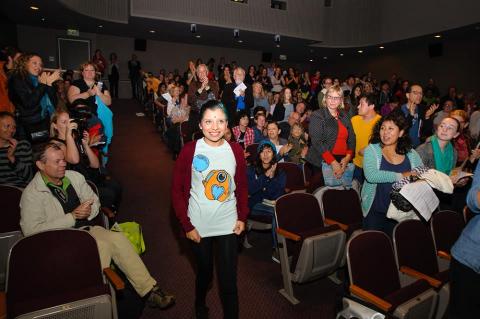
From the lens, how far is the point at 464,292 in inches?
57.2

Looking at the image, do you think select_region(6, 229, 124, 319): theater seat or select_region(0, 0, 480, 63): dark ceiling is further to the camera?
select_region(0, 0, 480, 63): dark ceiling

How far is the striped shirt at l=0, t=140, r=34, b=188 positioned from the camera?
289 centimetres

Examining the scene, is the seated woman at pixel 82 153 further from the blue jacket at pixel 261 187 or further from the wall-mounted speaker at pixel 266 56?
the wall-mounted speaker at pixel 266 56

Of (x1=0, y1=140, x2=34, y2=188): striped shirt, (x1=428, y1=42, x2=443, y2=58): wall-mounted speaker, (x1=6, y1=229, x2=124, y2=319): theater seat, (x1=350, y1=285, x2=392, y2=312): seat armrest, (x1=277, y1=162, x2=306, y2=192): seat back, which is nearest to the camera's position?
(x1=6, y1=229, x2=124, y2=319): theater seat

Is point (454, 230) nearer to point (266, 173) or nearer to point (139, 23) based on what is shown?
point (266, 173)

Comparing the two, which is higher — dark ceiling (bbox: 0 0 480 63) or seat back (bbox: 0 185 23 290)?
dark ceiling (bbox: 0 0 480 63)

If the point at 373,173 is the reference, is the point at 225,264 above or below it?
below

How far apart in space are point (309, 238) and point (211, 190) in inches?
38.0

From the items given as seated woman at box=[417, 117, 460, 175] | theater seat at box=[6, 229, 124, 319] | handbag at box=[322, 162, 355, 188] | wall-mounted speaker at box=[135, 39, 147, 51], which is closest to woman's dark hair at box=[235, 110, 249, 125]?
handbag at box=[322, 162, 355, 188]

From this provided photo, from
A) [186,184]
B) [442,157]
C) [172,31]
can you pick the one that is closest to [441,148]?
[442,157]

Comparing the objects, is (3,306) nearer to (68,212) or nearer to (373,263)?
(68,212)

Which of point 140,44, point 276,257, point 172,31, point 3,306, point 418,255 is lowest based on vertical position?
point 276,257

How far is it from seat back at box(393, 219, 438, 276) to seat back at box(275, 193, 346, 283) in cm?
45

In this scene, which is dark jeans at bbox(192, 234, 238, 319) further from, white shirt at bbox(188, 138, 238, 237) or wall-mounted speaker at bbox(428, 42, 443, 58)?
wall-mounted speaker at bbox(428, 42, 443, 58)
